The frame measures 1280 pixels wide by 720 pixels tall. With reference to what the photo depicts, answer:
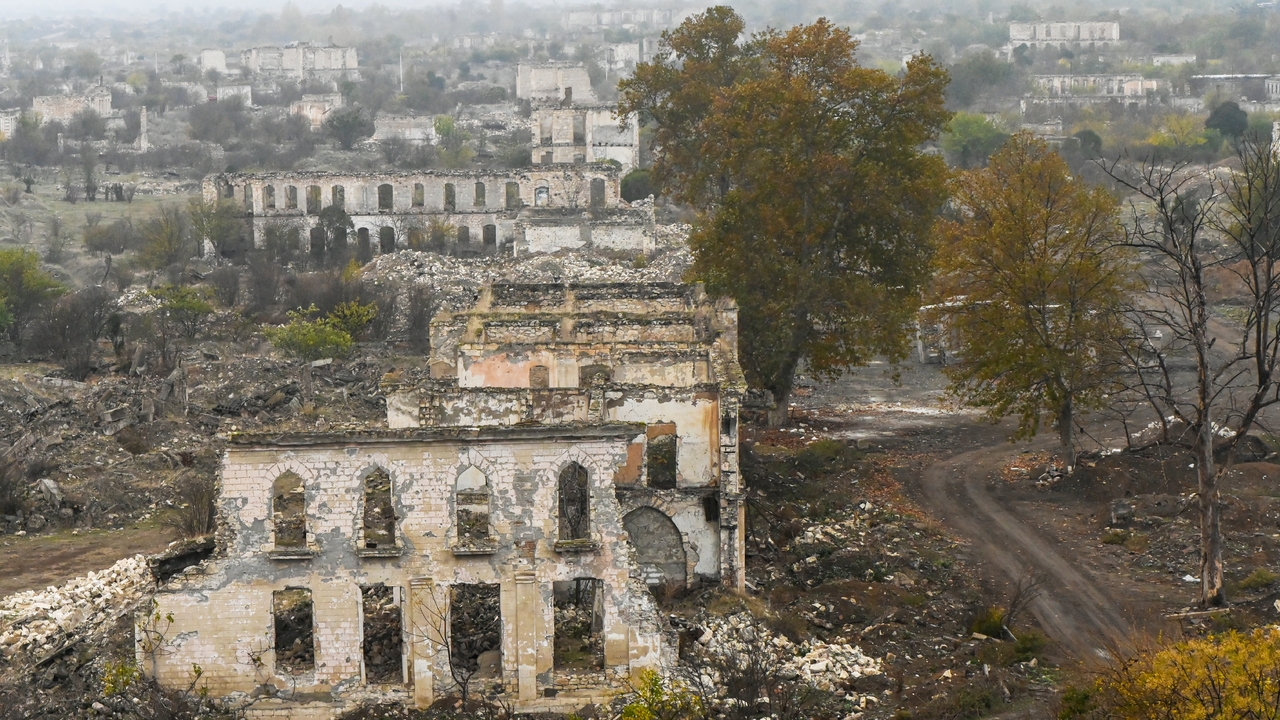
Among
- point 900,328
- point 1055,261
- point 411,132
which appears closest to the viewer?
point 1055,261

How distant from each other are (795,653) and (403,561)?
5.28m

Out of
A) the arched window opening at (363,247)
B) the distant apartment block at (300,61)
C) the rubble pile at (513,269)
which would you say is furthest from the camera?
the distant apartment block at (300,61)

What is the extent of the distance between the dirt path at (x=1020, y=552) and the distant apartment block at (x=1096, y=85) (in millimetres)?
88113

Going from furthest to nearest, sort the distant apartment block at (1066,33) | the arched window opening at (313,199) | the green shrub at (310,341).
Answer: the distant apartment block at (1066,33), the arched window opening at (313,199), the green shrub at (310,341)

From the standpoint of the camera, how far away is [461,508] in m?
20.2

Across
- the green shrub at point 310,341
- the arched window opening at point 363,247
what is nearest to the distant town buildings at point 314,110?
the arched window opening at point 363,247

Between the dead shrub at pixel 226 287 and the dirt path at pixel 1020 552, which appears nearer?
the dirt path at pixel 1020 552

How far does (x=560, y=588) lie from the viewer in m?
20.6

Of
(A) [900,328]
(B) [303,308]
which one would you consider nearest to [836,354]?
(A) [900,328]

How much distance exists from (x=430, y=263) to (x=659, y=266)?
28.7 feet

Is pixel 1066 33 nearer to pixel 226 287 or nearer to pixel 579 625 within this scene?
pixel 226 287

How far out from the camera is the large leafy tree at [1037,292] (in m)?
27.8

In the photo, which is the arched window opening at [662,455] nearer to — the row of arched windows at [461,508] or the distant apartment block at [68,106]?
the row of arched windows at [461,508]

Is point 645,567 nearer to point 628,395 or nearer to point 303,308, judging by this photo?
point 628,395
